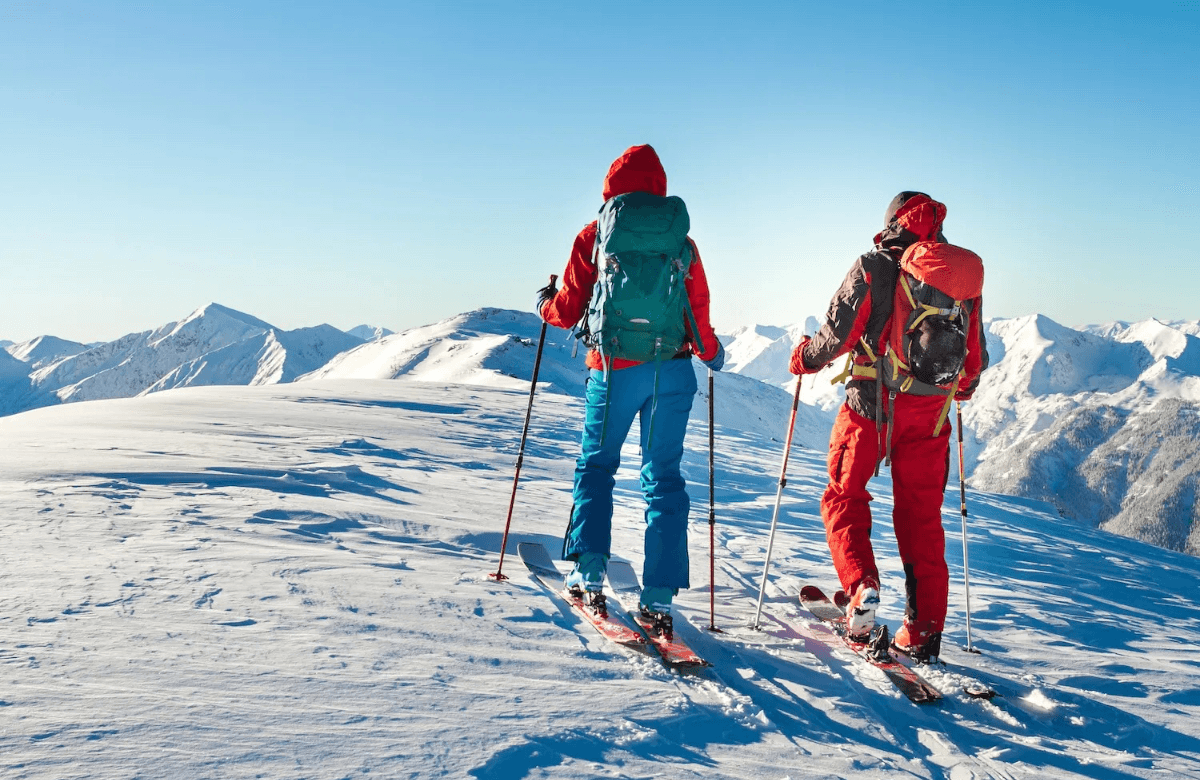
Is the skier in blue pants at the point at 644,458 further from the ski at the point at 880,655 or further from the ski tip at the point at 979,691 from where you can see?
the ski tip at the point at 979,691

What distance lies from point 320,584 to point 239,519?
4.88ft

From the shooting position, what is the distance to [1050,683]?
144 inches

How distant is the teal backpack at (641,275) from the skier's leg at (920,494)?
5.00 ft

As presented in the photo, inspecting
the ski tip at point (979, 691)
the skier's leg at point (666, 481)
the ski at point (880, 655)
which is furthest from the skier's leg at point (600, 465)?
the ski tip at point (979, 691)

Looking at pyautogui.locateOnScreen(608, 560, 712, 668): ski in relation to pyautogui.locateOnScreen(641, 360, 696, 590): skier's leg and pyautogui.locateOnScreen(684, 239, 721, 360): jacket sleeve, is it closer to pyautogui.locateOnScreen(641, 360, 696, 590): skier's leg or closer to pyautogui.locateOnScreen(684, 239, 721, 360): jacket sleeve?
pyautogui.locateOnScreen(641, 360, 696, 590): skier's leg

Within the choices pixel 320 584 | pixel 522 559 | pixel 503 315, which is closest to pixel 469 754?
pixel 320 584

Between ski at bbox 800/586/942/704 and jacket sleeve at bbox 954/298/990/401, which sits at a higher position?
jacket sleeve at bbox 954/298/990/401

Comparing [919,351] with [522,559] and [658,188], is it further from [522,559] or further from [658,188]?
[522,559]

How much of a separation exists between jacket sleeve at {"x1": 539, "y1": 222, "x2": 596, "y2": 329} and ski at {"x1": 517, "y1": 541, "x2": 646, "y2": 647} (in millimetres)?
1673

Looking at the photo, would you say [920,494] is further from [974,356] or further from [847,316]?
[847,316]

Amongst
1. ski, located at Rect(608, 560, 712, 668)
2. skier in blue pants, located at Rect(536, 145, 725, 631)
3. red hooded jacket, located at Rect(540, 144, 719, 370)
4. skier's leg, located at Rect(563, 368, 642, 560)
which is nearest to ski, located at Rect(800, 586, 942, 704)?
ski, located at Rect(608, 560, 712, 668)

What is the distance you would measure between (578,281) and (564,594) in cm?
193

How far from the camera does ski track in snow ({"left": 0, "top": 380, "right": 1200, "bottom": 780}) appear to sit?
2.25 metres

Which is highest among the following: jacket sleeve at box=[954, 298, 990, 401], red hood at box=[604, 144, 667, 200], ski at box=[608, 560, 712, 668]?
red hood at box=[604, 144, 667, 200]
